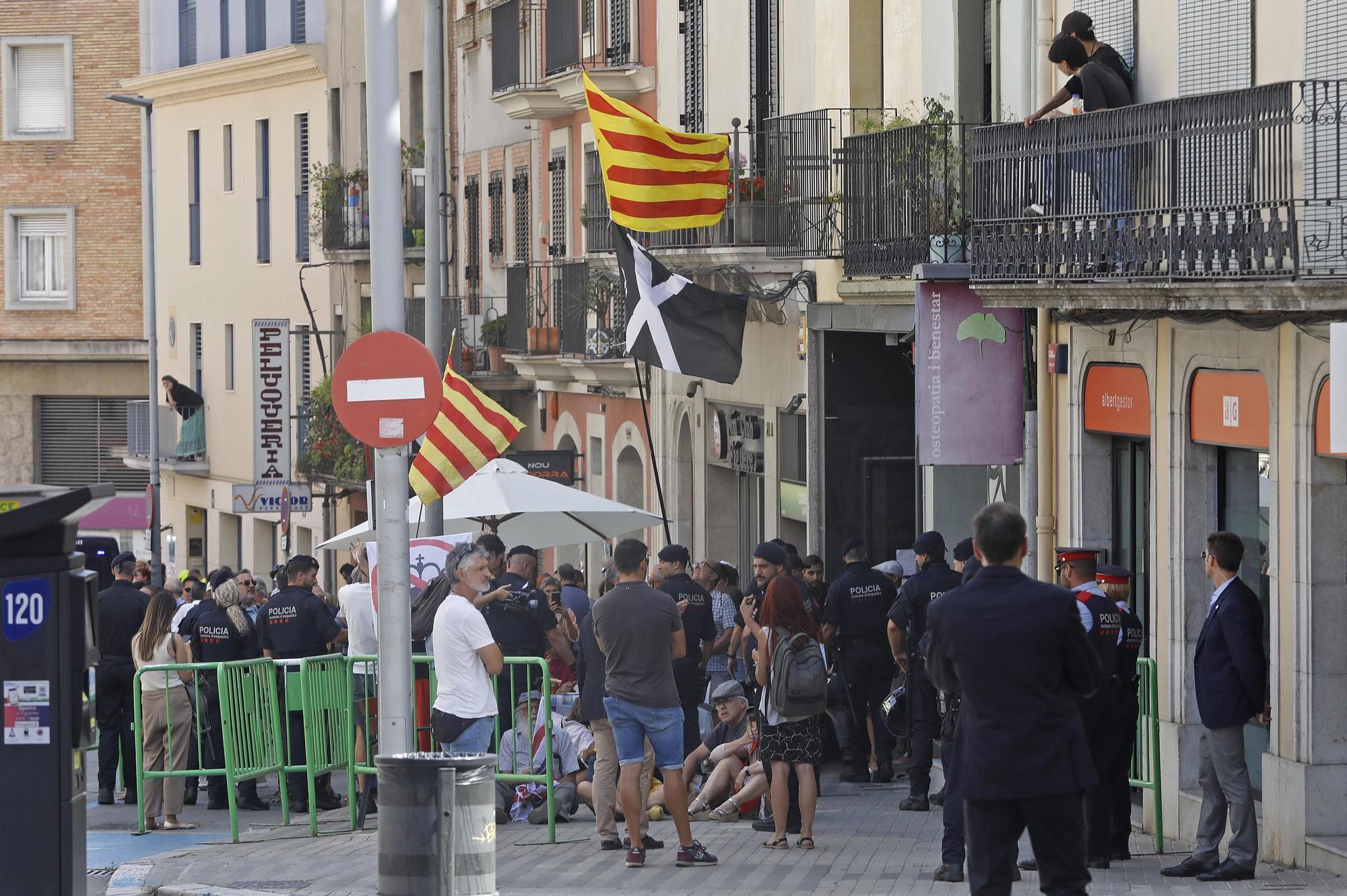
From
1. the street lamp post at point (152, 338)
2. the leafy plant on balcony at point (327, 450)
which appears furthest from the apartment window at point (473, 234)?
the street lamp post at point (152, 338)

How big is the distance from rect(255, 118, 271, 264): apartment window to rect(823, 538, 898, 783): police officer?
33.8 m

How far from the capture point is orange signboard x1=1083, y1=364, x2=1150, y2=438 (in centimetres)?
1609

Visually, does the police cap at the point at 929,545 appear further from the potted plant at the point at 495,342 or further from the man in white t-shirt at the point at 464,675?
the potted plant at the point at 495,342

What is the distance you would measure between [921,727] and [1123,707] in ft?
8.79

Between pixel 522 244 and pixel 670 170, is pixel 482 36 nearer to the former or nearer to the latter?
pixel 522 244

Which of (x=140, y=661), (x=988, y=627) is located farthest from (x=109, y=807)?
(x=988, y=627)

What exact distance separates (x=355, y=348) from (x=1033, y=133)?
246 inches

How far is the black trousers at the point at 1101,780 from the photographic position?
1302 centimetres

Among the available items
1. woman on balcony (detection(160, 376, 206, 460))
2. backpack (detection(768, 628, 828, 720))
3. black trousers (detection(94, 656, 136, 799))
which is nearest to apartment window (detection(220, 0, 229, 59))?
woman on balcony (detection(160, 376, 206, 460))

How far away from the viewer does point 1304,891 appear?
1250 cm

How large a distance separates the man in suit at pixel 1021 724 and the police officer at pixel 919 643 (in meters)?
6.32

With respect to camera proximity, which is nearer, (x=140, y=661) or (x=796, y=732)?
(x=796, y=732)

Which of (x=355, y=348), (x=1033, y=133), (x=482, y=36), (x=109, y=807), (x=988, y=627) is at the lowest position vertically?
(x=109, y=807)

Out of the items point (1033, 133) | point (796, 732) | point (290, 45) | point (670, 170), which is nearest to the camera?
point (796, 732)
